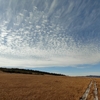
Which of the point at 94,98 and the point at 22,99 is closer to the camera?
the point at 22,99

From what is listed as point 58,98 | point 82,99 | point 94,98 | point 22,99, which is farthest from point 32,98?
point 94,98

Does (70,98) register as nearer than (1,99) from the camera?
No

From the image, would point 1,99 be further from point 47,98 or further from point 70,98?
point 70,98

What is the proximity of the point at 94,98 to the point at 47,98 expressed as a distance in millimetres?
4345

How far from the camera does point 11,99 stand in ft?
57.5

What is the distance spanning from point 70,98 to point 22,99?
4.56 metres

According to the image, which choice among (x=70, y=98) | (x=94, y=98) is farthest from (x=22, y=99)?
(x=94, y=98)

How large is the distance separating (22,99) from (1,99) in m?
1.78

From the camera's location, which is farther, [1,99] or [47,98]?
[47,98]

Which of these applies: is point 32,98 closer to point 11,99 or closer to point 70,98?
point 11,99

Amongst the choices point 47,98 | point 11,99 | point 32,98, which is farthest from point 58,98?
point 11,99

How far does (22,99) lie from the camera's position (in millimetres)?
17688

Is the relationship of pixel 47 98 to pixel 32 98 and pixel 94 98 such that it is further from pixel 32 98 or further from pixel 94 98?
pixel 94 98

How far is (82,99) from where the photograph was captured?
1850 centimetres
